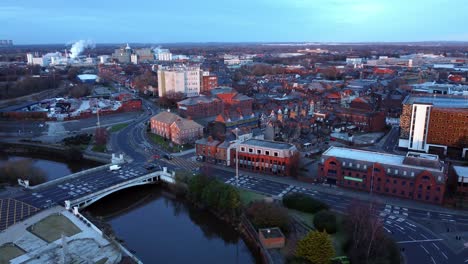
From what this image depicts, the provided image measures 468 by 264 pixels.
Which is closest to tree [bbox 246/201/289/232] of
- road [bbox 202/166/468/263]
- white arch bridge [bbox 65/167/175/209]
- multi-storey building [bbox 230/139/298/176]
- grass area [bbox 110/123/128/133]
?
road [bbox 202/166/468/263]

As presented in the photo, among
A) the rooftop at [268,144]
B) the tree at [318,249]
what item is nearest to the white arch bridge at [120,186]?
the rooftop at [268,144]

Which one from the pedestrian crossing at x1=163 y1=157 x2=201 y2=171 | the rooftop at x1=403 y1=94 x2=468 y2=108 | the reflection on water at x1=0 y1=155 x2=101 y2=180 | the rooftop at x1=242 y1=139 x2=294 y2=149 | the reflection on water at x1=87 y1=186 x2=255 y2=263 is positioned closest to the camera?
the reflection on water at x1=87 y1=186 x2=255 y2=263

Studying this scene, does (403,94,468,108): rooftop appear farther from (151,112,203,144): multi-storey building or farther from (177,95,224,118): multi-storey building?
(177,95,224,118): multi-storey building

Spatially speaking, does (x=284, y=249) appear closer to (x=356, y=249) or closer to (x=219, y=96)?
(x=356, y=249)

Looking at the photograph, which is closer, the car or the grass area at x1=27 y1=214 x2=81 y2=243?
the grass area at x1=27 y1=214 x2=81 y2=243

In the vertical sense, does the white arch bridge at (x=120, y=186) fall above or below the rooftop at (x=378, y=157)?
below

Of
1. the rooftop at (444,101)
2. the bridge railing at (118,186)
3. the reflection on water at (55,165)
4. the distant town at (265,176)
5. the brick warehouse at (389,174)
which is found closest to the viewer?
the distant town at (265,176)

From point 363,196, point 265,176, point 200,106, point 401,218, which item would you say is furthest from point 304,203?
point 200,106

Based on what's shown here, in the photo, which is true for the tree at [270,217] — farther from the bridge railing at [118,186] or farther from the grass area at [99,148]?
the grass area at [99,148]
